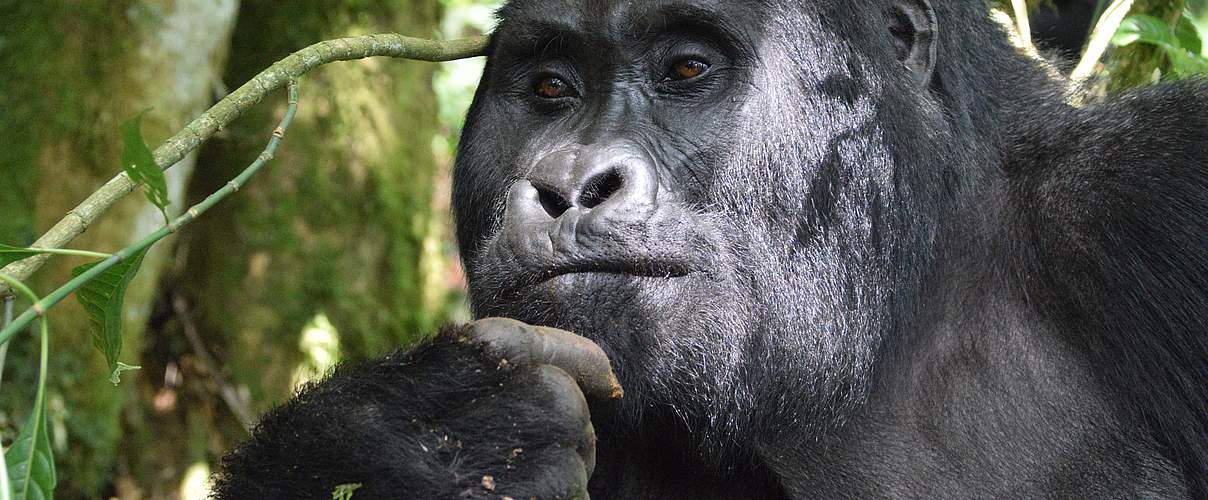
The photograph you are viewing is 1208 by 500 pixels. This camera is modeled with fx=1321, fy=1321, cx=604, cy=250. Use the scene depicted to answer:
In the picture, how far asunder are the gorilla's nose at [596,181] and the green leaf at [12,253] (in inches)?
49.3

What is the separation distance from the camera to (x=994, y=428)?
365 centimetres

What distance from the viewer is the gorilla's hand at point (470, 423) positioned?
9.68 feet

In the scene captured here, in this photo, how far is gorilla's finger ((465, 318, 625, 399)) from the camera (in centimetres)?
299

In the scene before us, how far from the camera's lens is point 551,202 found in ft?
11.0

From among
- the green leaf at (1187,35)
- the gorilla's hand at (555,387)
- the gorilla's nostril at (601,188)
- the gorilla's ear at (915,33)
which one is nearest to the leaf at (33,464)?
the gorilla's hand at (555,387)

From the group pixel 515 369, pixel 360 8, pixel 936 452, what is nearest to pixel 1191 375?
pixel 936 452

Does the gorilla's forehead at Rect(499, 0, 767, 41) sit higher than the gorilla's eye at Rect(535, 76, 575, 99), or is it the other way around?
the gorilla's forehead at Rect(499, 0, 767, 41)

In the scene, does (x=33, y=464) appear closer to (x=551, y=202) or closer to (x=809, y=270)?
(x=551, y=202)

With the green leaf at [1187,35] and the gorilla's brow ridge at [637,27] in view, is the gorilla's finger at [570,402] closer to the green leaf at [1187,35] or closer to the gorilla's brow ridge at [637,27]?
the gorilla's brow ridge at [637,27]

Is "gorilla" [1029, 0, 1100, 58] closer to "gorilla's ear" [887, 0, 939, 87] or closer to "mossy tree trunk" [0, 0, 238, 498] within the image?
"gorilla's ear" [887, 0, 939, 87]

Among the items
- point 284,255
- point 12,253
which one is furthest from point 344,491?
point 284,255

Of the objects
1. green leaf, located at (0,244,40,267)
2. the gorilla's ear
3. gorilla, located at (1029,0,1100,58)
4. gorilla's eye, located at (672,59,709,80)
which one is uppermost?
green leaf, located at (0,244,40,267)

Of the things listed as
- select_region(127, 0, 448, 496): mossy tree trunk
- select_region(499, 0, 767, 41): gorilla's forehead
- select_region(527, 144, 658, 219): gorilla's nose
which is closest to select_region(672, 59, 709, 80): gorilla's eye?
select_region(499, 0, 767, 41): gorilla's forehead

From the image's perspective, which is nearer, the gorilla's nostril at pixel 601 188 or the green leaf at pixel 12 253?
the green leaf at pixel 12 253
